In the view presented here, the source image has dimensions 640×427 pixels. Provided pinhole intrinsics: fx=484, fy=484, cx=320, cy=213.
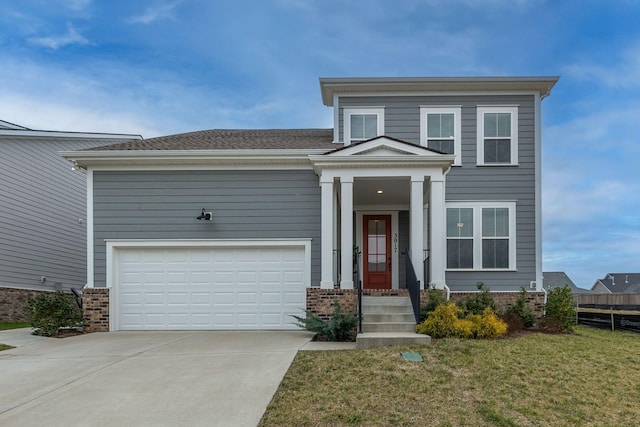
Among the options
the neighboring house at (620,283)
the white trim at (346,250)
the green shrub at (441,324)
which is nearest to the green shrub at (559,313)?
the green shrub at (441,324)

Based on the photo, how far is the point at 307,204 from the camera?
11297mm

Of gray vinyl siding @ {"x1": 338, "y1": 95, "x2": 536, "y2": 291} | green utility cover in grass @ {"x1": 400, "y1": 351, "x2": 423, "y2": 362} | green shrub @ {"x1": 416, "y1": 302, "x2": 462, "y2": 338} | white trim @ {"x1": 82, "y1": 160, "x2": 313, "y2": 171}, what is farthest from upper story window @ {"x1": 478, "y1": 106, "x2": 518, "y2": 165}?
green utility cover in grass @ {"x1": 400, "y1": 351, "x2": 423, "y2": 362}

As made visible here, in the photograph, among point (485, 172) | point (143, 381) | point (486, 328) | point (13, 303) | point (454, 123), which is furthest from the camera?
point (13, 303)

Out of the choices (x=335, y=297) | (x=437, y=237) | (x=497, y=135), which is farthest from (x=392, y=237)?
(x=497, y=135)

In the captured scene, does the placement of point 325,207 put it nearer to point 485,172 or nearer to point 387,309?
point 387,309

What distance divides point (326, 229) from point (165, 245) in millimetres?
3877

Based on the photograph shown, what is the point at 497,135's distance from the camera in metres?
12.7

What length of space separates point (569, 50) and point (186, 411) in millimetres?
14306

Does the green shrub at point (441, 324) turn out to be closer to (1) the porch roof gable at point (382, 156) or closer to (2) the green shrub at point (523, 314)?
(2) the green shrub at point (523, 314)

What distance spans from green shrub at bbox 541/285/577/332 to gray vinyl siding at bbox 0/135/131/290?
48.8 feet

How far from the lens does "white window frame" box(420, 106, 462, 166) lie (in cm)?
1268

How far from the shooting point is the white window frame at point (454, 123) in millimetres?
12680

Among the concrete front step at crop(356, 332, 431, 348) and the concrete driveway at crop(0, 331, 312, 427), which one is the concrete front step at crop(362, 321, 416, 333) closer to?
the concrete front step at crop(356, 332, 431, 348)

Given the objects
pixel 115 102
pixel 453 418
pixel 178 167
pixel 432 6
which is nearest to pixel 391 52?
pixel 432 6
